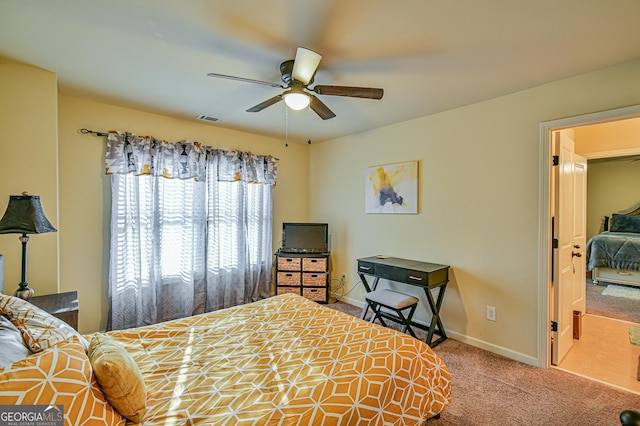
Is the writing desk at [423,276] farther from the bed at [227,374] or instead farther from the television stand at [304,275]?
the bed at [227,374]

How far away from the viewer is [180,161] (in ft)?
11.3

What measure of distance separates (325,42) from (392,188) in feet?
6.98

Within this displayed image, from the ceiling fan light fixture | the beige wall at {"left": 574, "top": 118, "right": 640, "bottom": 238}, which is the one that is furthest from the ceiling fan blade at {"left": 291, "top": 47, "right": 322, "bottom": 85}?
the beige wall at {"left": 574, "top": 118, "right": 640, "bottom": 238}

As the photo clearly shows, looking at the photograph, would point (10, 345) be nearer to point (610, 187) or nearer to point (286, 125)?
point (286, 125)

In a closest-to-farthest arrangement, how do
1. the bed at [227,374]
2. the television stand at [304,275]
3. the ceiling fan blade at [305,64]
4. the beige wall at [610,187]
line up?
the bed at [227,374] < the ceiling fan blade at [305,64] < the television stand at [304,275] < the beige wall at [610,187]

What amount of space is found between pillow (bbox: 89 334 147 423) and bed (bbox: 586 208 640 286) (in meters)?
7.00

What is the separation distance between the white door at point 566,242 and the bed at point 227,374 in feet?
5.21

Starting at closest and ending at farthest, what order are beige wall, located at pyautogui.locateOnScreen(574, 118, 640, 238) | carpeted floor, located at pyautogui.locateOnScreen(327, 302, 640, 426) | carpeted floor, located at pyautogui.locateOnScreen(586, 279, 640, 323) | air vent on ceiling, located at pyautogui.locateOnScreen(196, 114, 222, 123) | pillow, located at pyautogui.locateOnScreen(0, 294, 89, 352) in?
pillow, located at pyautogui.locateOnScreen(0, 294, 89, 352) → carpeted floor, located at pyautogui.locateOnScreen(327, 302, 640, 426) → air vent on ceiling, located at pyautogui.locateOnScreen(196, 114, 222, 123) → carpeted floor, located at pyautogui.locateOnScreen(586, 279, 640, 323) → beige wall, located at pyautogui.locateOnScreen(574, 118, 640, 238)

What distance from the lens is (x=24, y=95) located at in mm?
2209

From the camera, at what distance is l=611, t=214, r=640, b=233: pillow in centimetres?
550

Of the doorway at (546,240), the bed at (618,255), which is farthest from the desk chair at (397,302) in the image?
the bed at (618,255)

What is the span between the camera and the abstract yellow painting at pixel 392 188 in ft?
11.2

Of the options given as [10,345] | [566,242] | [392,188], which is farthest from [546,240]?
[10,345]

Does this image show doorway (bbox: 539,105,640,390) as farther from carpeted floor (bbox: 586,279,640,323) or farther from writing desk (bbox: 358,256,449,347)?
carpeted floor (bbox: 586,279,640,323)
